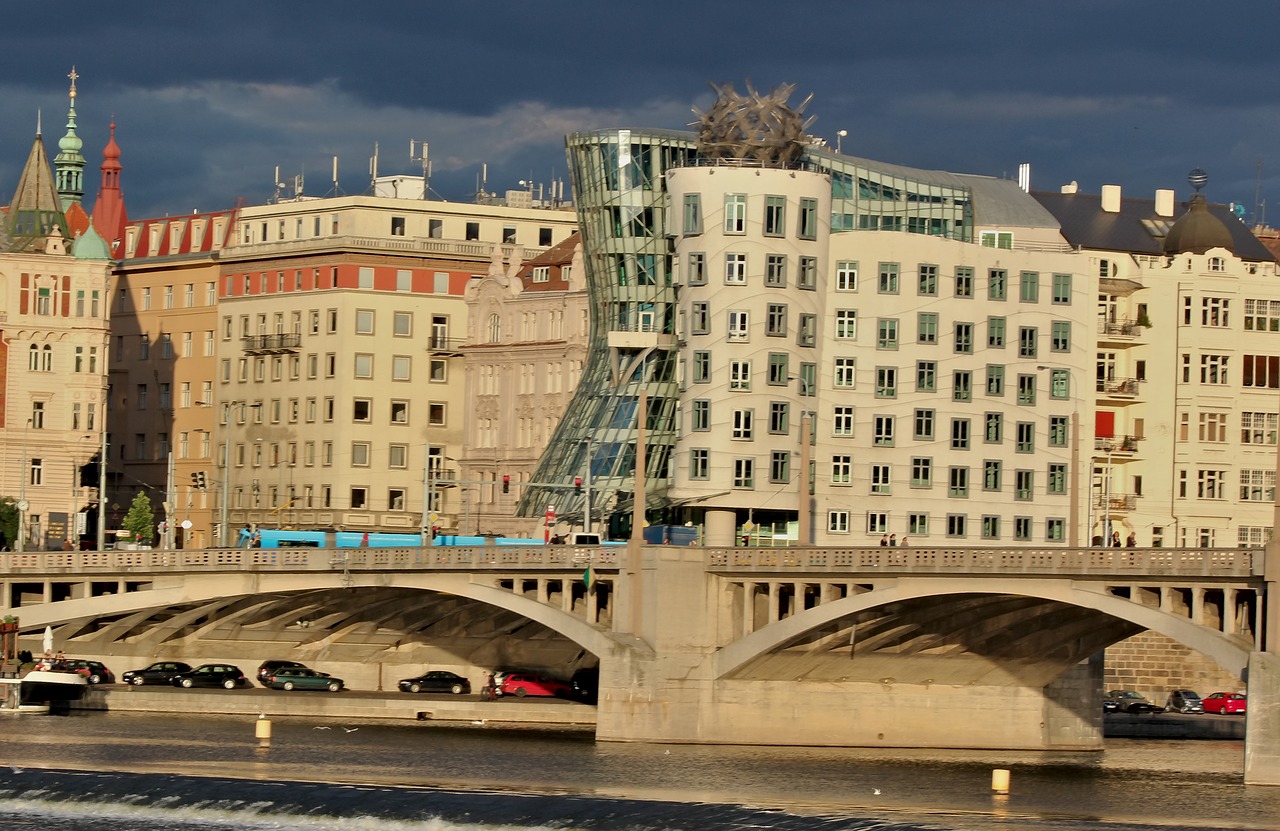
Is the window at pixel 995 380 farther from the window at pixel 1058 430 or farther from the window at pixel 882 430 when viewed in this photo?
the window at pixel 882 430

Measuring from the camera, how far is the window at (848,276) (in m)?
152

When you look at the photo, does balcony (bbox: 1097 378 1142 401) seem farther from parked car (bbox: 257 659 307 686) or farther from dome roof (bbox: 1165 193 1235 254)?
parked car (bbox: 257 659 307 686)

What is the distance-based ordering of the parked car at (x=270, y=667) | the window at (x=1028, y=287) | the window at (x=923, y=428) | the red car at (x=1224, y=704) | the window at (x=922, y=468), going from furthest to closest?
1. the window at (x=1028, y=287)
2. the window at (x=922, y=468)
3. the window at (x=923, y=428)
4. the red car at (x=1224, y=704)
5. the parked car at (x=270, y=667)

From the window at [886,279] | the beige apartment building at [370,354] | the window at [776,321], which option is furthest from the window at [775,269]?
the beige apartment building at [370,354]

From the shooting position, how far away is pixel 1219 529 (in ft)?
528

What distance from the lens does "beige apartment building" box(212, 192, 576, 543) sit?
187 meters

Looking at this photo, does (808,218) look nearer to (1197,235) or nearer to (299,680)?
(1197,235)

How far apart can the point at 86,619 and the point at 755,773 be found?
4112 cm

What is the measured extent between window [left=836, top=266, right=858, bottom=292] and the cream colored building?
2109 centimetres

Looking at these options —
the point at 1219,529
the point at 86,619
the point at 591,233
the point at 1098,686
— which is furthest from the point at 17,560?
the point at 1219,529

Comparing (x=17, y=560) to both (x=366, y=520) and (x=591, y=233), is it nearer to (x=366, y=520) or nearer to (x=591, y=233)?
(x=591, y=233)

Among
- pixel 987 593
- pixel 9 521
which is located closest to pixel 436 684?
pixel 987 593

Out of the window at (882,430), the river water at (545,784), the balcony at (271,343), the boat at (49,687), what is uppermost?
the balcony at (271,343)

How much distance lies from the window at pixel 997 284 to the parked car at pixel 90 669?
43.4 meters
